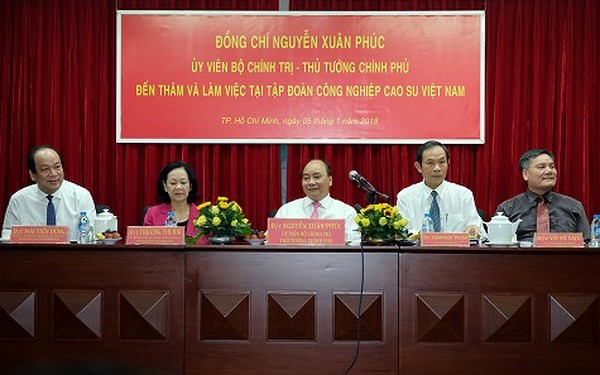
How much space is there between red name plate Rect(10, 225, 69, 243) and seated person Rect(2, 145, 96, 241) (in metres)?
0.91

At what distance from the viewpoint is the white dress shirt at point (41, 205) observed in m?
3.68

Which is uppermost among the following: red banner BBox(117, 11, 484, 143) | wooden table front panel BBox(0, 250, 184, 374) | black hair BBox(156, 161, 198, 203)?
red banner BBox(117, 11, 484, 143)

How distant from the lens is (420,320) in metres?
2.56

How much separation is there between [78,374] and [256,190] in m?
2.15

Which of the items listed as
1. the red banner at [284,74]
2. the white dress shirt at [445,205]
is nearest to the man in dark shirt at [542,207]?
the white dress shirt at [445,205]

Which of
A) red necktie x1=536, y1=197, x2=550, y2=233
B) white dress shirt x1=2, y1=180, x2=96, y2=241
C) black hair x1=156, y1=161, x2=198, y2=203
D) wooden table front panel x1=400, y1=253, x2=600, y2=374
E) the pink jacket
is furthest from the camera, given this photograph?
white dress shirt x1=2, y1=180, x2=96, y2=241

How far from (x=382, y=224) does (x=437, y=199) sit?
1.10 meters

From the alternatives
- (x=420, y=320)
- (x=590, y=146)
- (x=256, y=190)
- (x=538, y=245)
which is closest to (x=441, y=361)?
(x=420, y=320)

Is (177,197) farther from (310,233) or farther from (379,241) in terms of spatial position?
(379,241)

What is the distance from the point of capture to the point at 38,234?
2.68m

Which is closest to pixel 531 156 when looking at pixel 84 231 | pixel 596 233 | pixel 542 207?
pixel 542 207

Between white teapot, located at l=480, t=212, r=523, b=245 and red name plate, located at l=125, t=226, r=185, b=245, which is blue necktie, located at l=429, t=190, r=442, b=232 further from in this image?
red name plate, located at l=125, t=226, r=185, b=245

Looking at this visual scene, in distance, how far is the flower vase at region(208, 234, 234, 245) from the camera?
2730 millimetres

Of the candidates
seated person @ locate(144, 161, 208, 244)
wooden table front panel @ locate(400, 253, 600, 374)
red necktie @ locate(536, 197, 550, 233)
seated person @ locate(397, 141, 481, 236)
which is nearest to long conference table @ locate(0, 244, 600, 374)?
wooden table front panel @ locate(400, 253, 600, 374)
